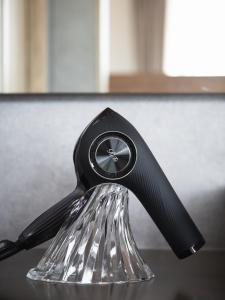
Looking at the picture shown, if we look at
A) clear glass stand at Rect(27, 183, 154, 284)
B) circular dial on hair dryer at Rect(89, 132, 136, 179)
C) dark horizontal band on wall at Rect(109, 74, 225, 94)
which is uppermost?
dark horizontal band on wall at Rect(109, 74, 225, 94)

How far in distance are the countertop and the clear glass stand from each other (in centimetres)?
2

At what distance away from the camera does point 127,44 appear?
108 cm

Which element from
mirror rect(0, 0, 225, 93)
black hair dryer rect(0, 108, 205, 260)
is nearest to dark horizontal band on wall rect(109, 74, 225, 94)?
mirror rect(0, 0, 225, 93)

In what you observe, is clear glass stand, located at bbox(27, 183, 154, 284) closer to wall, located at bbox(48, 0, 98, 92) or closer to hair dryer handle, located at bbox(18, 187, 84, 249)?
hair dryer handle, located at bbox(18, 187, 84, 249)

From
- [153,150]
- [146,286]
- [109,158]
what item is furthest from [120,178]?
[153,150]

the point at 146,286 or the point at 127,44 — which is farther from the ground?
the point at 127,44

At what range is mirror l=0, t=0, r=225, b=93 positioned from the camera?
42.2 inches

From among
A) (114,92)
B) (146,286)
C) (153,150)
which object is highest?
(114,92)

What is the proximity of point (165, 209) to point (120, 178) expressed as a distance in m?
0.08

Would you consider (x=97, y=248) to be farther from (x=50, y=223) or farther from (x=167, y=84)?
(x=167, y=84)

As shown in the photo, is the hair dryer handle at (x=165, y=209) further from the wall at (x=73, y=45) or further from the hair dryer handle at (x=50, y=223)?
the wall at (x=73, y=45)

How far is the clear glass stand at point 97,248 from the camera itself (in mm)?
752

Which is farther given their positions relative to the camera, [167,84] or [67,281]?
[167,84]

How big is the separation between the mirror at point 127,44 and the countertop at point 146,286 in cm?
33
